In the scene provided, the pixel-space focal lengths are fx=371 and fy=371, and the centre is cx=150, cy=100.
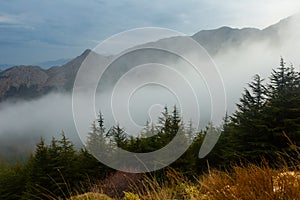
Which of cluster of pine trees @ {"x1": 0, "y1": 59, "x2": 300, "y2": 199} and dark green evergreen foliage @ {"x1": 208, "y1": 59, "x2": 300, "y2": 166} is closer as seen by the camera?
dark green evergreen foliage @ {"x1": 208, "y1": 59, "x2": 300, "y2": 166}

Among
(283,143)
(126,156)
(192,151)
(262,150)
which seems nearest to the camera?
(262,150)

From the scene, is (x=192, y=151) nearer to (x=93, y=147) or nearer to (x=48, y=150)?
(x=93, y=147)

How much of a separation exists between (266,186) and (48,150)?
3192cm

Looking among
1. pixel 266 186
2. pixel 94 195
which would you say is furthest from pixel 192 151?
pixel 266 186

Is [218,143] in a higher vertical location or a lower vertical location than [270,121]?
lower

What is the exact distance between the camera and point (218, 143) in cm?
2434

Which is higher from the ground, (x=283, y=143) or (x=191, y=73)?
(x=191, y=73)

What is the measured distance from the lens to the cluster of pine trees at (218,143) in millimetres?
18391

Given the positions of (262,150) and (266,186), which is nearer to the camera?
(266,186)

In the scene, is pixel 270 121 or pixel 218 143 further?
pixel 218 143

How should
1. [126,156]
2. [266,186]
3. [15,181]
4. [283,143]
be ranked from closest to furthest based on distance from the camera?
[266,186], [283,143], [126,156], [15,181]

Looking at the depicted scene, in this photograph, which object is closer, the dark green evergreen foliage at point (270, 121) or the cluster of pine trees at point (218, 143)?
the dark green evergreen foliage at point (270, 121)

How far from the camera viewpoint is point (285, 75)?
2139cm

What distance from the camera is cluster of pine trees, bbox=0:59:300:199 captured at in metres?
18.4
